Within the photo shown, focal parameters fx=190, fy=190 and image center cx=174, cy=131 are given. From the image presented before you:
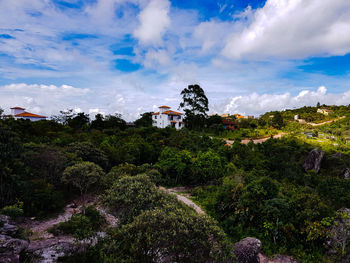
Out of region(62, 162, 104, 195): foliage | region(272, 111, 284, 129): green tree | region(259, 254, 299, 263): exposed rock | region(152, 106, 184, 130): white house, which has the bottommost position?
region(259, 254, 299, 263): exposed rock

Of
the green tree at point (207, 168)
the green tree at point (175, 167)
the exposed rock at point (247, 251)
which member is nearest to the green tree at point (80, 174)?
the green tree at point (175, 167)

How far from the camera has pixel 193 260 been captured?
522 centimetres

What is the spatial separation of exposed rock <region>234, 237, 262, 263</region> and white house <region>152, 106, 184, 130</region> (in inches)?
1233

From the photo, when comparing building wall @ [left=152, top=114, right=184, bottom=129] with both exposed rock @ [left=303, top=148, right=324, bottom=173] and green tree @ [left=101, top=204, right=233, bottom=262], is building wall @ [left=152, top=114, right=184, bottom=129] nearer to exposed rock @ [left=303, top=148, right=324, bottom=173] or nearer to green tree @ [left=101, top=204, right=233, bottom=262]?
exposed rock @ [left=303, top=148, right=324, bottom=173]

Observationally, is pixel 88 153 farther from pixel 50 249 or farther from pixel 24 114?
pixel 24 114

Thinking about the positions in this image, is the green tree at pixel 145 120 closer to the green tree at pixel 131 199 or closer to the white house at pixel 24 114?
the white house at pixel 24 114

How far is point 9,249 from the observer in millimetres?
5703

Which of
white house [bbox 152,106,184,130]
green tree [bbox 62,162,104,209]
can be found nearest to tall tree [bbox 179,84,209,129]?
white house [bbox 152,106,184,130]

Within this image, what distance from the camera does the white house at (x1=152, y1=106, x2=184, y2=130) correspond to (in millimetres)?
39522

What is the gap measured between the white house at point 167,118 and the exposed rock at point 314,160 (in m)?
23.7

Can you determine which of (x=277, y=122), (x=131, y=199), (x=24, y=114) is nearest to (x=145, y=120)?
(x=24, y=114)

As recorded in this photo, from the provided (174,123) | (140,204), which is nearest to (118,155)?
(140,204)

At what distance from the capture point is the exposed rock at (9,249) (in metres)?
5.46

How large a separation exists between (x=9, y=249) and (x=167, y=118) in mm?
34570
